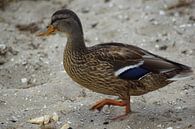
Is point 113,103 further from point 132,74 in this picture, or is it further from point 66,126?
point 66,126

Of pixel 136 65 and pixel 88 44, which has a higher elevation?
pixel 88 44

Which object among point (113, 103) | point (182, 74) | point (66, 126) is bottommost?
point (66, 126)

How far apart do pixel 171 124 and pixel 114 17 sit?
10.7 feet

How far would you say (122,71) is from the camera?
6.07 meters

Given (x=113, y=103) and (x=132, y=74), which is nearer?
(x=132, y=74)

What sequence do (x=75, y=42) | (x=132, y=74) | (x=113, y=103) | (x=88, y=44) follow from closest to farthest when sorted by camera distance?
(x=132, y=74) → (x=113, y=103) → (x=75, y=42) → (x=88, y=44)

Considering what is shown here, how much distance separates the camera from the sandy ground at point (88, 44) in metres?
6.30

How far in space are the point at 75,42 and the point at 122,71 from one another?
2.09 feet

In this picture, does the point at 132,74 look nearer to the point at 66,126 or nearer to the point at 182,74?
the point at 182,74

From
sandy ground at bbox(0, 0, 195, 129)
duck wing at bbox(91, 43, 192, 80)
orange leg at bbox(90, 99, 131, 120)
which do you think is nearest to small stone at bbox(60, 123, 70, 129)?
sandy ground at bbox(0, 0, 195, 129)

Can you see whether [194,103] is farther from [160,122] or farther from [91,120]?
[91,120]

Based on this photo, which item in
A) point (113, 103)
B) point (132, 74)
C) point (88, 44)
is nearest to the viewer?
point (132, 74)

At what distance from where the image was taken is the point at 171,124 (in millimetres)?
6039

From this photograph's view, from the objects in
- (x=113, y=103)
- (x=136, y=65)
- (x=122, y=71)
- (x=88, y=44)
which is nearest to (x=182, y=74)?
(x=136, y=65)
